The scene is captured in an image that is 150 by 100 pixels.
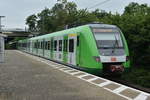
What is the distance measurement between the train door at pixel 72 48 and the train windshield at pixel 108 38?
6.66ft

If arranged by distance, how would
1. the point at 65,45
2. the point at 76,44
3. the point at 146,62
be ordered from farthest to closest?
the point at 65,45 → the point at 146,62 → the point at 76,44

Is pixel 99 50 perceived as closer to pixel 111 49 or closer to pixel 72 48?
pixel 111 49

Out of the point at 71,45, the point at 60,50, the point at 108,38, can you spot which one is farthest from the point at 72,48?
the point at 60,50

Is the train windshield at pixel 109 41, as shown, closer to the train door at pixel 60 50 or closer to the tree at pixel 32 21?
the train door at pixel 60 50

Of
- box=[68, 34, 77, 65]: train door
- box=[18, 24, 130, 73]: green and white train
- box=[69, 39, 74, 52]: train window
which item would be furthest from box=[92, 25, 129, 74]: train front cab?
box=[69, 39, 74, 52]: train window

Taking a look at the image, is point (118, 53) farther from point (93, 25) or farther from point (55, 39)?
point (55, 39)

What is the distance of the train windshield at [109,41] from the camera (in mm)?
14172

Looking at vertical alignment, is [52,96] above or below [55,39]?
below

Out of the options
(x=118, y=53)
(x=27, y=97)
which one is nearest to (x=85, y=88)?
(x=27, y=97)

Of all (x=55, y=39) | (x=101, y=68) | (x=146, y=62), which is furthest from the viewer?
(x=55, y=39)

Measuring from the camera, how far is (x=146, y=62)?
17547 millimetres

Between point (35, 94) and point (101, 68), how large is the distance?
5.95 m

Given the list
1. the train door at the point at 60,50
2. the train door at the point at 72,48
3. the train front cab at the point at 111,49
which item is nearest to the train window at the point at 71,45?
the train door at the point at 72,48

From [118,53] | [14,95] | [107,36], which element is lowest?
[14,95]
